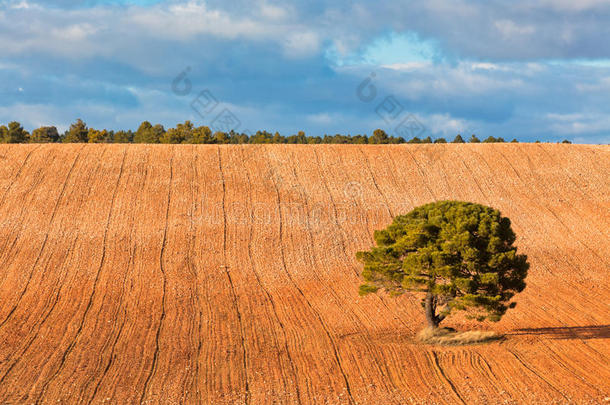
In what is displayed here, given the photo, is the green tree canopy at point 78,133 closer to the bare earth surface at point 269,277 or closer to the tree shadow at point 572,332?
the bare earth surface at point 269,277

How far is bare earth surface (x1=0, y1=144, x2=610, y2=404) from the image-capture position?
25.0 m

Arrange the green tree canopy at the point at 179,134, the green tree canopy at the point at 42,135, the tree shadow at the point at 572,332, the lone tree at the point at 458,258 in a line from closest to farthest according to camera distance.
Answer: the lone tree at the point at 458,258 < the tree shadow at the point at 572,332 < the green tree canopy at the point at 179,134 < the green tree canopy at the point at 42,135

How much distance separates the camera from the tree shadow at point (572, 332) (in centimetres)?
3194

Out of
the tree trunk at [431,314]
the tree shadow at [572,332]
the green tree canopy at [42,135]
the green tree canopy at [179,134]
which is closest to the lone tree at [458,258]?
→ the tree trunk at [431,314]

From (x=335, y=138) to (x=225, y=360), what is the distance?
130914 mm

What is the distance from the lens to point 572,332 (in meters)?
32.7

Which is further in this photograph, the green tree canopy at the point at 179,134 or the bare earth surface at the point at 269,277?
the green tree canopy at the point at 179,134

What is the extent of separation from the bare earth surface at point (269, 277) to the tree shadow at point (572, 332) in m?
0.17

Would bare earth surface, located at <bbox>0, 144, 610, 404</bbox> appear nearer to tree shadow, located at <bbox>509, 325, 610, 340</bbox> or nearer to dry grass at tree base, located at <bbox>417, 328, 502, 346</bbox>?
tree shadow, located at <bbox>509, 325, 610, 340</bbox>

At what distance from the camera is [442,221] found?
29156mm

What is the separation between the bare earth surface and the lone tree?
9.72 feet

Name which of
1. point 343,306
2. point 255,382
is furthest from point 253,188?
point 255,382

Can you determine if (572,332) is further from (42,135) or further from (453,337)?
(42,135)

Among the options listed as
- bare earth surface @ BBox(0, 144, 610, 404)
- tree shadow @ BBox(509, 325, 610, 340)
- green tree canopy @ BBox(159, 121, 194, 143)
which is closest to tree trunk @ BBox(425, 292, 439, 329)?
bare earth surface @ BBox(0, 144, 610, 404)
